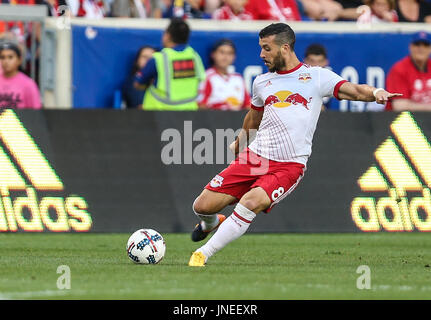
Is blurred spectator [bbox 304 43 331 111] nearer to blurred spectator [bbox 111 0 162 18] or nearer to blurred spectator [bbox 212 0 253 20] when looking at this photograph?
blurred spectator [bbox 212 0 253 20]

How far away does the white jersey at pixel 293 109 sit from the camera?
37.6 ft

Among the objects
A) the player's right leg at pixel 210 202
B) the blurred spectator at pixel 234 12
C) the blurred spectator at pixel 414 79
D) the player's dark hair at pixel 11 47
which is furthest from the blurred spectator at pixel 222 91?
the player's right leg at pixel 210 202

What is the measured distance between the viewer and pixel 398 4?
2000 cm

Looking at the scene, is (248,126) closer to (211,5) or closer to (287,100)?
(287,100)

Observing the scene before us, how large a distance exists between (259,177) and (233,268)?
1028 mm

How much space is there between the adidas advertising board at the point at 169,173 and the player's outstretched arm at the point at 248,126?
3603 millimetres

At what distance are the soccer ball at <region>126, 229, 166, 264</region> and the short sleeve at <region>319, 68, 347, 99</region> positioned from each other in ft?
7.35

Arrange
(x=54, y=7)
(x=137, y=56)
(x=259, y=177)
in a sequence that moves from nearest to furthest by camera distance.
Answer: (x=259, y=177) → (x=137, y=56) → (x=54, y=7)

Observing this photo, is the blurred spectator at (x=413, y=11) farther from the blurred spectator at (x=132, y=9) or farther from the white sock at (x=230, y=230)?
the white sock at (x=230, y=230)

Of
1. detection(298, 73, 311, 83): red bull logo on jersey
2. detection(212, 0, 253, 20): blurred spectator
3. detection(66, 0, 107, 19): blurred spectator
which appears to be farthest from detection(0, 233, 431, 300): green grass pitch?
detection(212, 0, 253, 20): blurred spectator

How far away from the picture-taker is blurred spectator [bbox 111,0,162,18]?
19125mm

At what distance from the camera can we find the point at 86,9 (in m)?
18.5

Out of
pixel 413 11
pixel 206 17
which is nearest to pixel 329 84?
pixel 206 17

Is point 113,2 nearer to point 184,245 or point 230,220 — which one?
point 184,245
